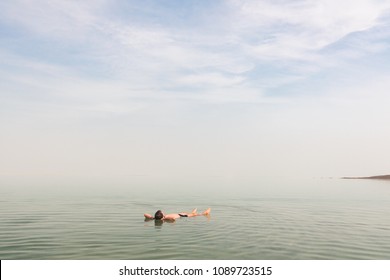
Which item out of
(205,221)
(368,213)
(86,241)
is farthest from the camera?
(368,213)

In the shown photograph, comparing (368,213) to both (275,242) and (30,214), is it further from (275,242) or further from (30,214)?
(30,214)

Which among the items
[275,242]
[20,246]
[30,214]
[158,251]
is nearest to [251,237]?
[275,242]

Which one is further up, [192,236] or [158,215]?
[158,215]

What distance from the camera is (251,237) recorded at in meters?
26.4

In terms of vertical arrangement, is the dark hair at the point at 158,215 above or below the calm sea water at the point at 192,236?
above

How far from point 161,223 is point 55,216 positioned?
10640 millimetres

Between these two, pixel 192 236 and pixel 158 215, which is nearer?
pixel 192 236

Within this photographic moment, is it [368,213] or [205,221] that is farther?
[368,213]

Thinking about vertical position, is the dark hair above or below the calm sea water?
above

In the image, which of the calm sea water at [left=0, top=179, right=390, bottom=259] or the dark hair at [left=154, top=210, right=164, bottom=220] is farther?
the dark hair at [left=154, top=210, right=164, bottom=220]

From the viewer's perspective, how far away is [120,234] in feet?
88.9

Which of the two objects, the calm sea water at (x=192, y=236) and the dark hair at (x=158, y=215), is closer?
the calm sea water at (x=192, y=236)

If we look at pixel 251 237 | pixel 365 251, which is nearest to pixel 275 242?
pixel 251 237
